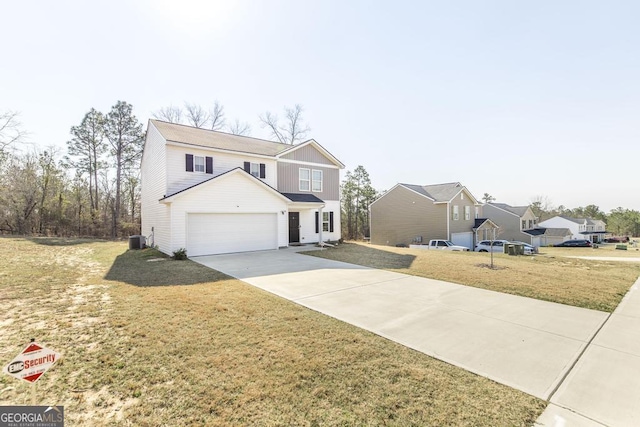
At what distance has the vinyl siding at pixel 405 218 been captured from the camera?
2858 cm

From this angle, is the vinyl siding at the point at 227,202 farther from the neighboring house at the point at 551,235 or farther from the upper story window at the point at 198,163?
the neighboring house at the point at 551,235

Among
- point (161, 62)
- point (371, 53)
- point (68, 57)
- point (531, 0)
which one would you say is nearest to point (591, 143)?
point (531, 0)

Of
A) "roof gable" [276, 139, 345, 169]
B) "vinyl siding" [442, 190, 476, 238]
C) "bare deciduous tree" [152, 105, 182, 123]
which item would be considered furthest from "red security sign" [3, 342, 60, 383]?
"bare deciduous tree" [152, 105, 182, 123]

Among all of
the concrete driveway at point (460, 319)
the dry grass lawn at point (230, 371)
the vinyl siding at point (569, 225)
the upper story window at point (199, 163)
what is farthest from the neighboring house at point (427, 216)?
the vinyl siding at point (569, 225)

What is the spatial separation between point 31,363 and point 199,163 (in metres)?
13.7

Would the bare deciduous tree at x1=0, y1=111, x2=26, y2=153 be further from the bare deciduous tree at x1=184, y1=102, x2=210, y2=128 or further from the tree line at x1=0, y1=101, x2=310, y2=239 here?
the bare deciduous tree at x1=184, y1=102, x2=210, y2=128

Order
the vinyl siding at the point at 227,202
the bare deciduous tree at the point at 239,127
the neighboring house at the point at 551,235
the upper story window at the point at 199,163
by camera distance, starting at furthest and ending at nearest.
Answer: the neighboring house at the point at 551,235 < the bare deciduous tree at the point at 239,127 < the upper story window at the point at 199,163 < the vinyl siding at the point at 227,202

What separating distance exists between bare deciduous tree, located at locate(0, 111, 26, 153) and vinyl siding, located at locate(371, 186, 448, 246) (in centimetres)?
3050

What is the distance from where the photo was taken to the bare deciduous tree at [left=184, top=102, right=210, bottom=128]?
3219 cm

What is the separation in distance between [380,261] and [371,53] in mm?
9593

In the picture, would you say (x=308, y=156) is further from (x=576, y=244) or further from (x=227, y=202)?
(x=576, y=244)

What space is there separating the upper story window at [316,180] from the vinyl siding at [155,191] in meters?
9.10

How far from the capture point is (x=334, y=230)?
776 inches

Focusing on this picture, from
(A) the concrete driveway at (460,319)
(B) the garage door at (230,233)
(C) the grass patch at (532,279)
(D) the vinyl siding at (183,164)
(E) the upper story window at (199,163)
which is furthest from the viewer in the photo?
(E) the upper story window at (199,163)
